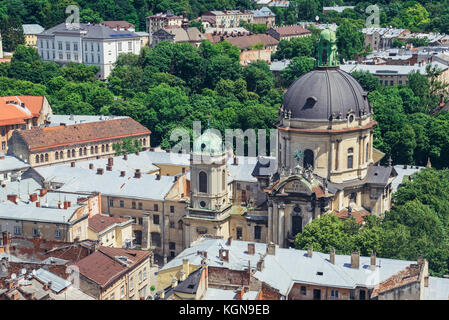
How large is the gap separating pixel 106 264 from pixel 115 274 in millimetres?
1216

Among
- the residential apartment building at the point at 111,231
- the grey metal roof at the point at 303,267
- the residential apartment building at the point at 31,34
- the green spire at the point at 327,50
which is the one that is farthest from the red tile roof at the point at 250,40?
the grey metal roof at the point at 303,267

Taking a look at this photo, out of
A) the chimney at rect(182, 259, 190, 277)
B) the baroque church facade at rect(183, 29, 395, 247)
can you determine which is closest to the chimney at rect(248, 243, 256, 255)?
the chimney at rect(182, 259, 190, 277)

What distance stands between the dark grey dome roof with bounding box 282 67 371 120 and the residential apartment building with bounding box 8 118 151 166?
37.3 metres

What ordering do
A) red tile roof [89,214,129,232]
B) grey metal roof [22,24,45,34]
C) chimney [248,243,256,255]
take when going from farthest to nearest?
1. grey metal roof [22,24,45,34]
2. red tile roof [89,214,129,232]
3. chimney [248,243,256,255]

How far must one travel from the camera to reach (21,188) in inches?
2972

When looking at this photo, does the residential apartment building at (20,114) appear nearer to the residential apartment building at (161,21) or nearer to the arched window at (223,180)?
the arched window at (223,180)

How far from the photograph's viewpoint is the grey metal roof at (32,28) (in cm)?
18775

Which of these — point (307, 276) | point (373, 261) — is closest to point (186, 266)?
point (307, 276)

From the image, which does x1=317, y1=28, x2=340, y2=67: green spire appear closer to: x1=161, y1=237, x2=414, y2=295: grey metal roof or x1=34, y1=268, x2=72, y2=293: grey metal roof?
x1=161, y1=237, x2=414, y2=295: grey metal roof

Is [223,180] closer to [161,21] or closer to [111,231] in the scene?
[111,231]

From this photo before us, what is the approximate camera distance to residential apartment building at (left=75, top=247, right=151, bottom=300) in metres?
49.4

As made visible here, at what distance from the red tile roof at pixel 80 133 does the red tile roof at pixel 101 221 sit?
27.2 m
